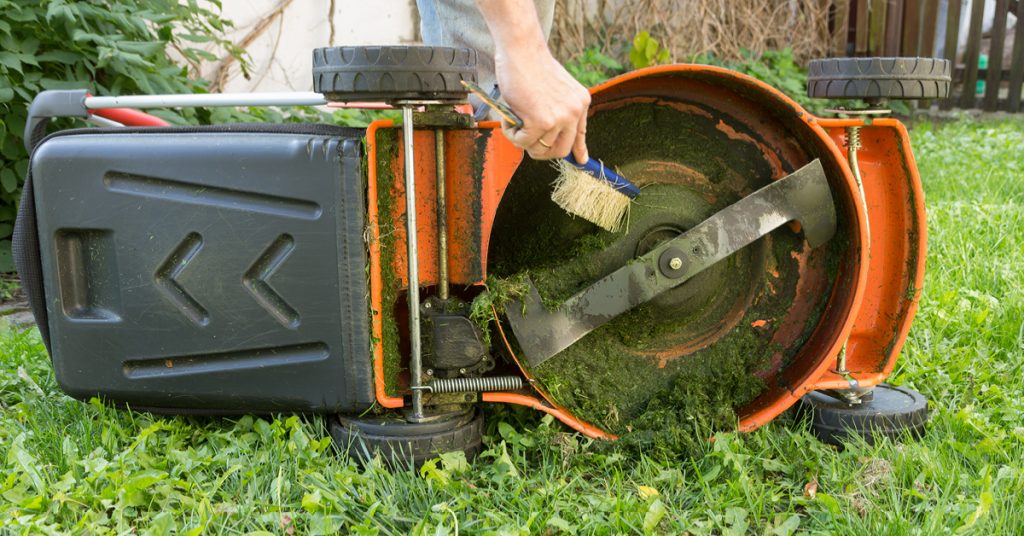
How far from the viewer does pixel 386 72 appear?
1.60m

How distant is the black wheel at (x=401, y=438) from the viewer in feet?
5.84

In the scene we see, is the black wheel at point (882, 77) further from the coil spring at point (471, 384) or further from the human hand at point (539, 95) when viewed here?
the coil spring at point (471, 384)

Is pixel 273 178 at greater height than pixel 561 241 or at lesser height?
greater

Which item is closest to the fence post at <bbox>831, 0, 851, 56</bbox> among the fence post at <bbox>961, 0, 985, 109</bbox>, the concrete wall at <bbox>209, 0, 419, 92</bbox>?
the fence post at <bbox>961, 0, 985, 109</bbox>

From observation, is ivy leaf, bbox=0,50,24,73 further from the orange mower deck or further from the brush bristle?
the brush bristle

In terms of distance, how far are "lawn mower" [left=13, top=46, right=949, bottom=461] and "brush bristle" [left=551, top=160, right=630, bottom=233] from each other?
0.10 meters

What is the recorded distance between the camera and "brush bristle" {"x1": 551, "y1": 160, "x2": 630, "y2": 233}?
179 centimetres

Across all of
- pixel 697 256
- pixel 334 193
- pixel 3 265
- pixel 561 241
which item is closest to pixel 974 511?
pixel 697 256

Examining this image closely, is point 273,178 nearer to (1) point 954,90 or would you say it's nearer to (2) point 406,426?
(2) point 406,426

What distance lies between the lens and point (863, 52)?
7.76m

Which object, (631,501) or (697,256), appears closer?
(631,501)

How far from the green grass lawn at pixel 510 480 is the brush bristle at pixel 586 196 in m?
0.43

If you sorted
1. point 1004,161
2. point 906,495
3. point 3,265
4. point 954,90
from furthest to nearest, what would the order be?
point 954,90
point 1004,161
point 3,265
point 906,495

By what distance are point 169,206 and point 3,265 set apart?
1790 mm
